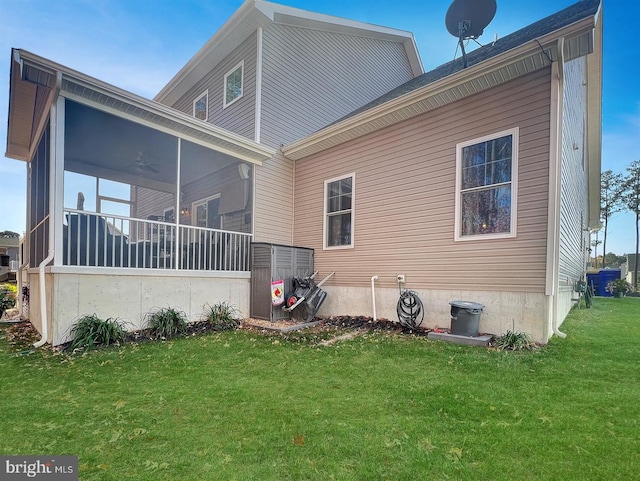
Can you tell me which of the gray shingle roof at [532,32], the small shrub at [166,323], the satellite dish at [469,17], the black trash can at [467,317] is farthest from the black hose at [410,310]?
the satellite dish at [469,17]

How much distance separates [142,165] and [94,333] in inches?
215

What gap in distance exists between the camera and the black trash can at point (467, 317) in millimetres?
4828

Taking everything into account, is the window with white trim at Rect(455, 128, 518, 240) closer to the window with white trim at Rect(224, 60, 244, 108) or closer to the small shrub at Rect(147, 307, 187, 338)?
the small shrub at Rect(147, 307, 187, 338)

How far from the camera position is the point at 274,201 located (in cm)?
800

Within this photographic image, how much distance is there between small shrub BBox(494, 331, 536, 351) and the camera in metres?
4.38

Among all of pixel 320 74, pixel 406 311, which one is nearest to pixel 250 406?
pixel 406 311

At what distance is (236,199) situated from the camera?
8062 millimetres

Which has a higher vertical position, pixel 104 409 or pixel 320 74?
pixel 320 74

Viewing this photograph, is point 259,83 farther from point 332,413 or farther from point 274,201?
point 332,413

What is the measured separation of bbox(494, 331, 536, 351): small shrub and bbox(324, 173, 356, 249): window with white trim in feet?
11.0

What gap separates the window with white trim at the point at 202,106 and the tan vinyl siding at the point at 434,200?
466 centimetres

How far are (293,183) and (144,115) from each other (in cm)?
374

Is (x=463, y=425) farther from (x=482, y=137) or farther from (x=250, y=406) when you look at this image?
(x=482, y=137)
